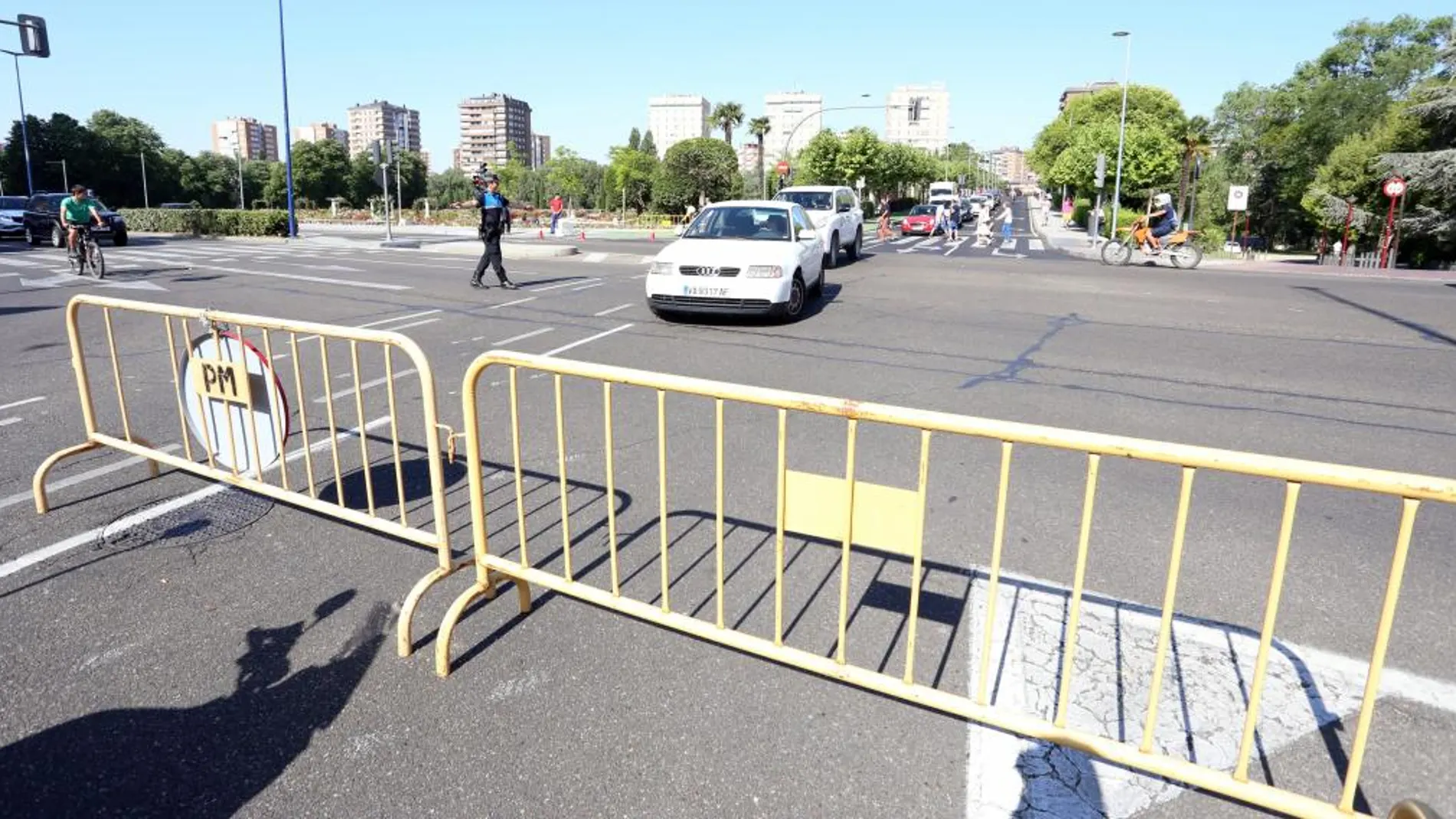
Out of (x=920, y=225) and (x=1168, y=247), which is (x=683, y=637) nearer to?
(x=1168, y=247)

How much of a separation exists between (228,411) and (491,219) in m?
10.7

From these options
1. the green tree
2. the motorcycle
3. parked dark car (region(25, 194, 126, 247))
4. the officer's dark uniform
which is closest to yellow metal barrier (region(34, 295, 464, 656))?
the officer's dark uniform

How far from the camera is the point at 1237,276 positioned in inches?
798

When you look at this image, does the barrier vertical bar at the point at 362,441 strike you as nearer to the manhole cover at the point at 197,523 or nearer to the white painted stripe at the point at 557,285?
the manhole cover at the point at 197,523

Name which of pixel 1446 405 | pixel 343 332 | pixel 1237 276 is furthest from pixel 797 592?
pixel 1237 276

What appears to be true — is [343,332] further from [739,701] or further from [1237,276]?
[1237,276]

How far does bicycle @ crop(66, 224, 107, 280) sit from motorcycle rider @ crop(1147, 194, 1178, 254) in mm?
24120

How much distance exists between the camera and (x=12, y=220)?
28297mm

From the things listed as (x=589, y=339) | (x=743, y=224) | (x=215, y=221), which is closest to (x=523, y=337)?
(x=589, y=339)

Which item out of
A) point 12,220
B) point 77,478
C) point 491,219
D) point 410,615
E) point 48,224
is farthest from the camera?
point 12,220

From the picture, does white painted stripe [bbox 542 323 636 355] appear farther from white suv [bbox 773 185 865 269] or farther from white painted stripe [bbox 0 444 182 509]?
white suv [bbox 773 185 865 269]

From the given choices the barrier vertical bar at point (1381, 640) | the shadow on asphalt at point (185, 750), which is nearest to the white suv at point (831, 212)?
the shadow on asphalt at point (185, 750)

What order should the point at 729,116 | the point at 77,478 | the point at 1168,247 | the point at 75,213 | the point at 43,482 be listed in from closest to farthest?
the point at 43,482 < the point at 77,478 < the point at 75,213 < the point at 1168,247 < the point at 729,116

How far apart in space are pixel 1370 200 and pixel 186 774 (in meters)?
40.5
